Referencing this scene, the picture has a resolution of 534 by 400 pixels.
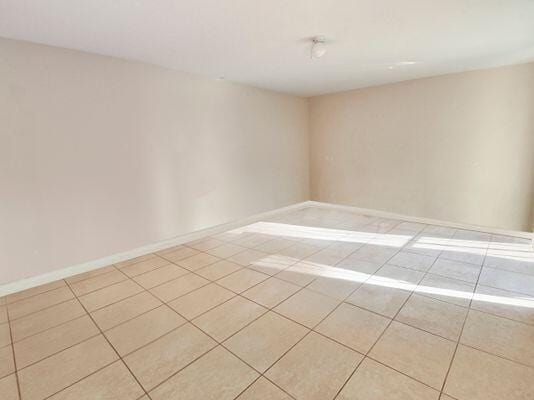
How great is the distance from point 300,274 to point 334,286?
0.38m

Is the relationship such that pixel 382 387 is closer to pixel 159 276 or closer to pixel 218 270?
pixel 218 270

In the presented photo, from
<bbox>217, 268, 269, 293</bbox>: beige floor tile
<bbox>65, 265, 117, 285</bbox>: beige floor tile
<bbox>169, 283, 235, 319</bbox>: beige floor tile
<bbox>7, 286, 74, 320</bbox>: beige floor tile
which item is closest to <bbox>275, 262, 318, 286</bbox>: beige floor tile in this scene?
<bbox>217, 268, 269, 293</bbox>: beige floor tile

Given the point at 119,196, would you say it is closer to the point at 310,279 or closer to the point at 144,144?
the point at 144,144

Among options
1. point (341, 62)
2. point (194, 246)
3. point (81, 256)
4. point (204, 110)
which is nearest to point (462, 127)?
point (341, 62)

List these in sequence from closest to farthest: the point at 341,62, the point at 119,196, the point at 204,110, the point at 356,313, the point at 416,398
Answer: the point at 416,398
the point at 356,313
the point at 119,196
the point at 341,62
the point at 204,110

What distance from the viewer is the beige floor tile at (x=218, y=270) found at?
106 inches

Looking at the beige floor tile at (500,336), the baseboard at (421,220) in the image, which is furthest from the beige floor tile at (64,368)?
the baseboard at (421,220)

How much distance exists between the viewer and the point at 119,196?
302 cm

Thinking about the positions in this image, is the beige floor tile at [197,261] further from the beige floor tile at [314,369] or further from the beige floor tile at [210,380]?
the beige floor tile at [314,369]

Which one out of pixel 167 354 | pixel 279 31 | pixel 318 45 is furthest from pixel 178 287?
pixel 318 45

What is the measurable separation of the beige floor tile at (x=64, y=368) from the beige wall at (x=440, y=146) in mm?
4615

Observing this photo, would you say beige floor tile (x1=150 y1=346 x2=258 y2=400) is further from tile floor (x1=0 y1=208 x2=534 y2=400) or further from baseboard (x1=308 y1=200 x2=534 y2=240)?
baseboard (x1=308 y1=200 x2=534 y2=240)

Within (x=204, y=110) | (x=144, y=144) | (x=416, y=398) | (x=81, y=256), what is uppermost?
(x=204, y=110)

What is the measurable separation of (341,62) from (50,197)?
3545mm
